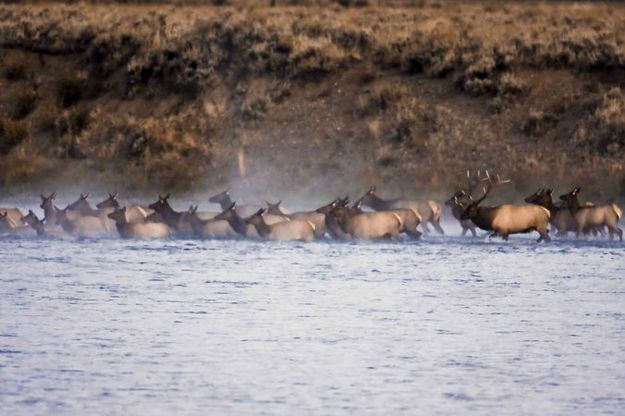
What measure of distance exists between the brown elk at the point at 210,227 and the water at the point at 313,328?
4.57ft

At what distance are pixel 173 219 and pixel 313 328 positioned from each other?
39.0ft

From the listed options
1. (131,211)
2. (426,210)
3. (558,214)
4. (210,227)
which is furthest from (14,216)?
(558,214)

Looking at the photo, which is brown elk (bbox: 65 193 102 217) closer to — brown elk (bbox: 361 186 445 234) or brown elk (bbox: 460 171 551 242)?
brown elk (bbox: 361 186 445 234)

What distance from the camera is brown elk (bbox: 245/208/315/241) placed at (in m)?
29.4

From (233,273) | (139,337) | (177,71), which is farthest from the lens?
(177,71)

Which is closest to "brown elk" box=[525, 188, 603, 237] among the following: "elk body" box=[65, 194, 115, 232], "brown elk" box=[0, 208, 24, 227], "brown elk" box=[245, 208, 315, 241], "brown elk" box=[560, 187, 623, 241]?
"brown elk" box=[560, 187, 623, 241]

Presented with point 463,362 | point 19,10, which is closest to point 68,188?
point 19,10

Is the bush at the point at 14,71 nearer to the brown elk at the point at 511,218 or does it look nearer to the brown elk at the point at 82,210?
the brown elk at the point at 82,210

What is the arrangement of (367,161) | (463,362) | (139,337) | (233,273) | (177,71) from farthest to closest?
(177,71), (367,161), (233,273), (139,337), (463,362)

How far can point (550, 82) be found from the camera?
144 feet

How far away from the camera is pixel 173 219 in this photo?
30953mm

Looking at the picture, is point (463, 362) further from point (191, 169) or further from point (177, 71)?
point (177, 71)

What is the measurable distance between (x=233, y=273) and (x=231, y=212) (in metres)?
5.14

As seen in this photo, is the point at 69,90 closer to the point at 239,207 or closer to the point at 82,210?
the point at 82,210
